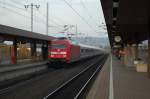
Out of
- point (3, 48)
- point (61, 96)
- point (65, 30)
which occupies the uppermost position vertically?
point (65, 30)

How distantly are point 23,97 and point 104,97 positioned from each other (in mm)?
3730

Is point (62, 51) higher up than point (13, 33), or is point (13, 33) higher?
point (13, 33)

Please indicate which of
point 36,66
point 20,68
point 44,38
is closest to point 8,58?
point 44,38

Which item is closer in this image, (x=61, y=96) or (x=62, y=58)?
(x=61, y=96)

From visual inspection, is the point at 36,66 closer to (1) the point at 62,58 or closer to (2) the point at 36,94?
(1) the point at 62,58

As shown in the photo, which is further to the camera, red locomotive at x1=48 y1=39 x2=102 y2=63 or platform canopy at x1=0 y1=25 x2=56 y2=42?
red locomotive at x1=48 y1=39 x2=102 y2=63

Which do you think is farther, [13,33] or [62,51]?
[62,51]

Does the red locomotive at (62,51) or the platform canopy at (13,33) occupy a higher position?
the platform canopy at (13,33)

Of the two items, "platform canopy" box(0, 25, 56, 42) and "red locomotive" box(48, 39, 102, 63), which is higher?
"platform canopy" box(0, 25, 56, 42)

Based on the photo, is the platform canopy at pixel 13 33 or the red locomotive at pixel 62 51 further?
the red locomotive at pixel 62 51

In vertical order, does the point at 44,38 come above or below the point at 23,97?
above

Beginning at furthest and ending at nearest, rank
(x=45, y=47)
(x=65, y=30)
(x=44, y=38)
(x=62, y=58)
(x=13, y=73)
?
(x=65, y=30) → (x=45, y=47) → (x=44, y=38) → (x=62, y=58) → (x=13, y=73)

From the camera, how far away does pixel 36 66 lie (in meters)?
29.0

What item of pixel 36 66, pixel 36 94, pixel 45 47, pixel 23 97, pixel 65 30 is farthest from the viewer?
pixel 65 30
